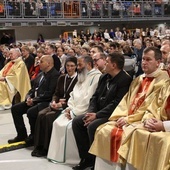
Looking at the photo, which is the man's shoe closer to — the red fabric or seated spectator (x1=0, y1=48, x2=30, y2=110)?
the red fabric

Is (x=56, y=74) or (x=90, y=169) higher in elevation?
(x=56, y=74)

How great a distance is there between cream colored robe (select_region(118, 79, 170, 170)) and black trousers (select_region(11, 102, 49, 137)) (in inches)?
78.3

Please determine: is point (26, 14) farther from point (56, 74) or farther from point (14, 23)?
point (56, 74)

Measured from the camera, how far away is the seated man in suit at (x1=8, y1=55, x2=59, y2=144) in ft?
17.6

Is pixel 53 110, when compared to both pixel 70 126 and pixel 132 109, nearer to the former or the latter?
pixel 70 126

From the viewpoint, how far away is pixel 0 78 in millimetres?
8219

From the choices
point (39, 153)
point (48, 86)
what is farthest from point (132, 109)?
point (48, 86)

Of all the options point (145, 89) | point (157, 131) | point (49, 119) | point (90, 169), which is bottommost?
point (90, 169)

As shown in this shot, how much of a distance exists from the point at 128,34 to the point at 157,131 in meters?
15.1

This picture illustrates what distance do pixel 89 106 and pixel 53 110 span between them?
734mm

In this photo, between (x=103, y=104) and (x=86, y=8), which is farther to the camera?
(x=86, y=8)

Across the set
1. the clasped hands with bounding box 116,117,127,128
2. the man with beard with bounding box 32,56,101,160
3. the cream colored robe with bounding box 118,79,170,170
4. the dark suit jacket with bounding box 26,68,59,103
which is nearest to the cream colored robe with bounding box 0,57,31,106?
the dark suit jacket with bounding box 26,68,59,103

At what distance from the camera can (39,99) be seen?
214 inches

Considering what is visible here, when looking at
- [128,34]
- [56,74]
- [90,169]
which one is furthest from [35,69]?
[128,34]
